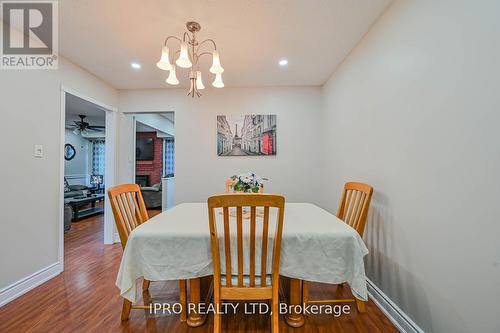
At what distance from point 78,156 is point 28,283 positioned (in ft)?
22.7

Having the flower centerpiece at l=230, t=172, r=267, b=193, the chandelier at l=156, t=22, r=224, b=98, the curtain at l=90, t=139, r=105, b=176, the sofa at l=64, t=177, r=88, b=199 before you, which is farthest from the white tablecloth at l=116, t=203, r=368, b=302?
the curtain at l=90, t=139, r=105, b=176

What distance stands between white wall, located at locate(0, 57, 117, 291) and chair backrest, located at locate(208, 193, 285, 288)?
1.95m

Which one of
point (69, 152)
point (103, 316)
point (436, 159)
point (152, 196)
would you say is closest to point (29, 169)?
point (103, 316)

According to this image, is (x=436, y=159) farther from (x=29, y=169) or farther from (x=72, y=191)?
(x=72, y=191)

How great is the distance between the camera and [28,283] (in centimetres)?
192

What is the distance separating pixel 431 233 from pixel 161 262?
1.65 m

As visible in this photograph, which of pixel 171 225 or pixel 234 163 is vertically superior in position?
pixel 234 163

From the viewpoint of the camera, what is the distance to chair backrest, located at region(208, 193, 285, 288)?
1.11 meters

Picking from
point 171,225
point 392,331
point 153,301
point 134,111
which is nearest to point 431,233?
point 392,331

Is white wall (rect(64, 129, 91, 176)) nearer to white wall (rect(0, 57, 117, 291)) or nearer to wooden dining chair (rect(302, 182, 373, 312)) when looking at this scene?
white wall (rect(0, 57, 117, 291))

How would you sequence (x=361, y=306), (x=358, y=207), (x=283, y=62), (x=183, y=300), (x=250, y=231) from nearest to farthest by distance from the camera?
(x=250, y=231) < (x=183, y=300) < (x=361, y=306) < (x=358, y=207) < (x=283, y=62)

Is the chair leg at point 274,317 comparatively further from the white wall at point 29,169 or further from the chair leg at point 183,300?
the white wall at point 29,169

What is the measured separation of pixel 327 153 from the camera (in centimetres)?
295

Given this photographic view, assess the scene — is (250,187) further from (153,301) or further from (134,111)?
(134,111)
